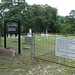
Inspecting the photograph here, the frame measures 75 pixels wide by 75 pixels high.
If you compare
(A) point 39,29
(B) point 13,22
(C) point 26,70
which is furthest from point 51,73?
(A) point 39,29

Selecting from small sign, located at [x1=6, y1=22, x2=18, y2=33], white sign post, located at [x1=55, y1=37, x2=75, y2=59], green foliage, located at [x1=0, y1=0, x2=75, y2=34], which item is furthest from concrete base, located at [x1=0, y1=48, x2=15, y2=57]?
green foliage, located at [x1=0, y1=0, x2=75, y2=34]

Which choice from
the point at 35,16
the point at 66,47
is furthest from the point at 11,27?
the point at 35,16

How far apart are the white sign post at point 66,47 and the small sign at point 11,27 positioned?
12.8 feet

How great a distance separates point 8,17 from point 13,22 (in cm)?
2596

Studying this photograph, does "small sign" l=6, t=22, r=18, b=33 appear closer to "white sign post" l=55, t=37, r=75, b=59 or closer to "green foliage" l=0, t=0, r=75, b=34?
"white sign post" l=55, t=37, r=75, b=59

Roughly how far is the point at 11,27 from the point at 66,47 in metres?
4.73

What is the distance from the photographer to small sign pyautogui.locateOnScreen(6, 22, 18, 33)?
25.4 ft

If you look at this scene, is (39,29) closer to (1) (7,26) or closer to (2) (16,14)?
(2) (16,14)

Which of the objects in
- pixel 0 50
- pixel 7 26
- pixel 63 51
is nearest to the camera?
pixel 63 51

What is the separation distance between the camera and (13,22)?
778 cm

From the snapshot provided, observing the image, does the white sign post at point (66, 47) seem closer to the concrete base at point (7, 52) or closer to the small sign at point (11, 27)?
the concrete base at point (7, 52)

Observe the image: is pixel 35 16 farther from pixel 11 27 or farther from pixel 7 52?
pixel 7 52

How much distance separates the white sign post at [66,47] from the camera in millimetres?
4528

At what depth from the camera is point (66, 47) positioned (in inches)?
185
